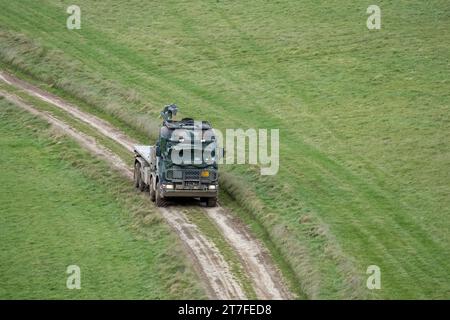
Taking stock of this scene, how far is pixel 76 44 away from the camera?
225 ft

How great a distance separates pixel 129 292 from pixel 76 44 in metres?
33.1

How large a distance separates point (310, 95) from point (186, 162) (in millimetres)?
18124

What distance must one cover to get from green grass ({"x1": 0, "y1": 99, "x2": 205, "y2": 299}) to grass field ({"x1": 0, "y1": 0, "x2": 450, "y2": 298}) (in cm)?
501

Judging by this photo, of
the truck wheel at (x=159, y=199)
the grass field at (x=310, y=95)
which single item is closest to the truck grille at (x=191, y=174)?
the truck wheel at (x=159, y=199)

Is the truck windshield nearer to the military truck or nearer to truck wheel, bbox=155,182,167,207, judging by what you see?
the military truck

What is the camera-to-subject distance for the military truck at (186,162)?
44188 millimetres

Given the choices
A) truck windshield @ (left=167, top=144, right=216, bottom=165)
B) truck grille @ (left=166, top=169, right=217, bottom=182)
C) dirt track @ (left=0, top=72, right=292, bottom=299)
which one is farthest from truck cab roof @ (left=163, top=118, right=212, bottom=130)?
dirt track @ (left=0, top=72, right=292, bottom=299)

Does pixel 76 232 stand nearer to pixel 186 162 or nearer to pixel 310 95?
pixel 186 162

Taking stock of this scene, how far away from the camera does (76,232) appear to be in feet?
145

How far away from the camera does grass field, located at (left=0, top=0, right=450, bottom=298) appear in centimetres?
4153
